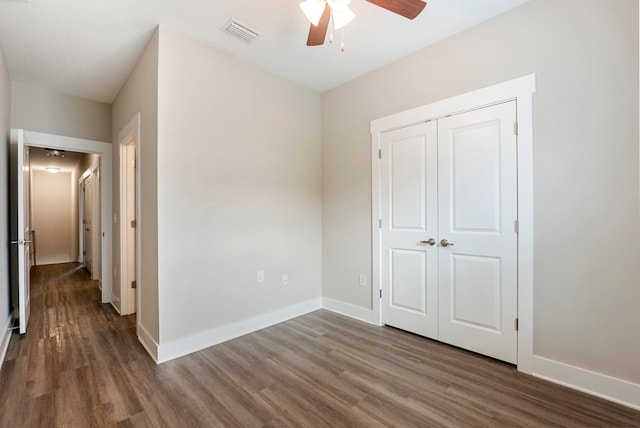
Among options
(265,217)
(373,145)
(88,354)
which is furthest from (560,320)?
(88,354)

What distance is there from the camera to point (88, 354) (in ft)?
8.09

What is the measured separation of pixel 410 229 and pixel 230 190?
1797 millimetres

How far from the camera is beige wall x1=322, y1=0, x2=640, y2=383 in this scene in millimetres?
1776

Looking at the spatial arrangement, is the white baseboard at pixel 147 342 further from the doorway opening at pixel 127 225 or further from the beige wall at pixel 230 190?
the doorway opening at pixel 127 225

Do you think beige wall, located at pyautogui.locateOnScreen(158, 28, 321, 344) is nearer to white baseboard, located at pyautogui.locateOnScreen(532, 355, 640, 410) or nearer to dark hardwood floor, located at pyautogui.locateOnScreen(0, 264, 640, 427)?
dark hardwood floor, located at pyautogui.locateOnScreen(0, 264, 640, 427)

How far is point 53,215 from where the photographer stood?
738cm

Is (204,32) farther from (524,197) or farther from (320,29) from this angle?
(524,197)

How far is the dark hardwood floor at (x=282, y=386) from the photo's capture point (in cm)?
168

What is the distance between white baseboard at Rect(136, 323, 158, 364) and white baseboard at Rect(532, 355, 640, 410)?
2.89 meters

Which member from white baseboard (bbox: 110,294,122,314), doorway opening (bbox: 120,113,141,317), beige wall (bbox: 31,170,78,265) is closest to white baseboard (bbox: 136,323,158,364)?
doorway opening (bbox: 120,113,141,317)

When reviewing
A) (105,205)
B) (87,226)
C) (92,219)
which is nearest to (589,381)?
(105,205)

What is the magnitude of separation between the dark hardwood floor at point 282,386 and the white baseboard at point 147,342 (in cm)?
5

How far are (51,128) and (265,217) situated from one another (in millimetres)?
2881

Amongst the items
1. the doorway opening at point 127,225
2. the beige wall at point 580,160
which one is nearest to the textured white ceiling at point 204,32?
the beige wall at point 580,160
